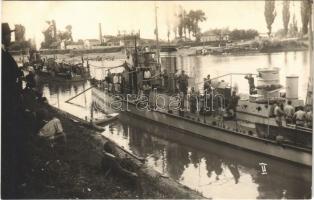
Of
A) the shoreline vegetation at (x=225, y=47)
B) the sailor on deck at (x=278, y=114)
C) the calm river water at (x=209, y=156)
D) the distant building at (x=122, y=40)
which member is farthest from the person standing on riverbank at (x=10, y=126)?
the sailor on deck at (x=278, y=114)

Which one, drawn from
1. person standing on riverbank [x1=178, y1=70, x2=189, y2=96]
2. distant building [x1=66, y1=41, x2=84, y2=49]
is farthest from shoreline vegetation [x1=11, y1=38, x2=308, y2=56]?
person standing on riverbank [x1=178, y1=70, x2=189, y2=96]

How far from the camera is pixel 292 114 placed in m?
6.53

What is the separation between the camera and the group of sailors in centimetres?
603

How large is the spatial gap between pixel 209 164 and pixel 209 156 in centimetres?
32

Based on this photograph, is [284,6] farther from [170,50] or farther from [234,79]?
[234,79]

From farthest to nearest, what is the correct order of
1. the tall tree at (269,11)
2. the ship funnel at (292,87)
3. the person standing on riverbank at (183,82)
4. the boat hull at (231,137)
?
the person standing on riverbank at (183,82) → the ship funnel at (292,87) → the boat hull at (231,137) → the tall tree at (269,11)

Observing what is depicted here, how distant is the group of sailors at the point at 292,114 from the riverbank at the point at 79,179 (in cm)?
192

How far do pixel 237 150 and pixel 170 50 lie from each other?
2009mm

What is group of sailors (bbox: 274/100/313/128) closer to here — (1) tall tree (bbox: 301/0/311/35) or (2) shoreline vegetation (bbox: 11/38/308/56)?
(2) shoreline vegetation (bbox: 11/38/308/56)

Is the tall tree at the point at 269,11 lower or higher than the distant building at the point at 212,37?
higher

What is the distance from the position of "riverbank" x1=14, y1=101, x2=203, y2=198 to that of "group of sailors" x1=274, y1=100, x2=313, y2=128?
1.92m

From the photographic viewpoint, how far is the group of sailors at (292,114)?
237 inches

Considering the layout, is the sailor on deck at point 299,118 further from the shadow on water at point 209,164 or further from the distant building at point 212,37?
the distant building at point 212,37

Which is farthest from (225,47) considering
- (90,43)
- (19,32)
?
(19,32)
